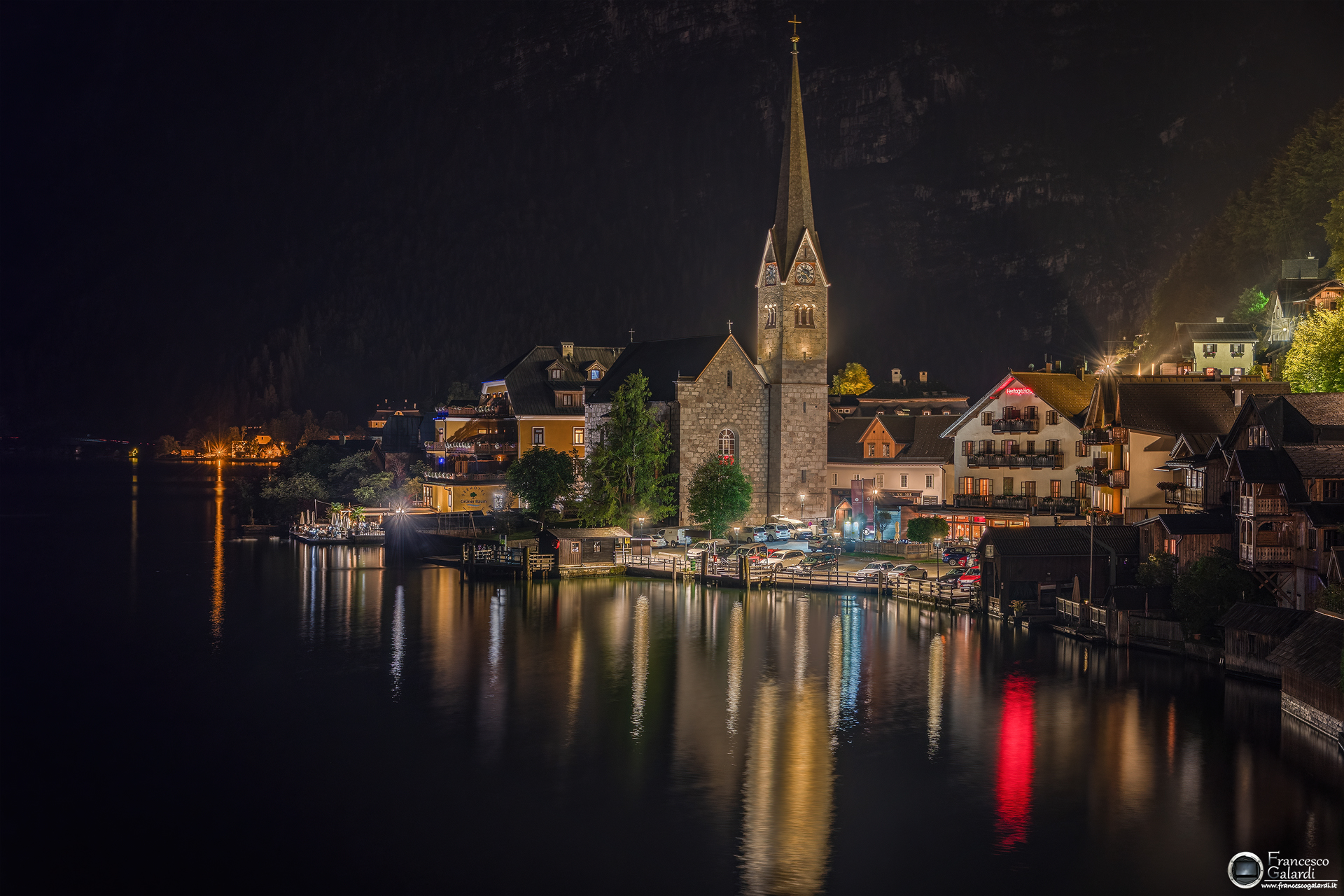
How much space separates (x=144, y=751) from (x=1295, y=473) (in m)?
36.7

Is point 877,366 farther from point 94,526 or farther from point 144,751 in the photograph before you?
point 144,751

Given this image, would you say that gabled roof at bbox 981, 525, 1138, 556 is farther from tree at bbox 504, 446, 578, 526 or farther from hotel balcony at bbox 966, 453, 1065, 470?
Answer: tree at bbox 504, 446, 578, 526

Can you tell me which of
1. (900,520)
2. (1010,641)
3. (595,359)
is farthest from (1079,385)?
(595,359)

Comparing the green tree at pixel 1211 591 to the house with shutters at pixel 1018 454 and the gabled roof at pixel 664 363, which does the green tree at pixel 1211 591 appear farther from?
the gabled roof at pixel 664 363

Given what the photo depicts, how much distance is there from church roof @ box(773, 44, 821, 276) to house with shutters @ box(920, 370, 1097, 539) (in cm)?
1739

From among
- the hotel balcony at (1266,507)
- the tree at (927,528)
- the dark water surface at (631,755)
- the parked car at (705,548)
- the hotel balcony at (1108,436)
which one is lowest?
the dark water surface at (631,755)

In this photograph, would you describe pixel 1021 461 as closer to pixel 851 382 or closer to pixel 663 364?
pixel 663 364

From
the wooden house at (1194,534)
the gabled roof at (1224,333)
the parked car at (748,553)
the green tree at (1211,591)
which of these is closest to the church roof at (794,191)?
the parked car at (748,553)

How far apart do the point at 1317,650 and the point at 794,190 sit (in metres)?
51.2

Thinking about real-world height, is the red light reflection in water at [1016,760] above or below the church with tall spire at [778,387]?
below

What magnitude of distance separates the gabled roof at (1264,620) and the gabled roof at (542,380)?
5803 cm

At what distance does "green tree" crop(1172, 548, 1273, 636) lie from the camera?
41.2 meters

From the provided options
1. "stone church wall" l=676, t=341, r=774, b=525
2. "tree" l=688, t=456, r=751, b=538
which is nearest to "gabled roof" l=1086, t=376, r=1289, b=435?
"tree" l=688, t=456, r=751, b=538

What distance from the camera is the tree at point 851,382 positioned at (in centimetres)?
11894
